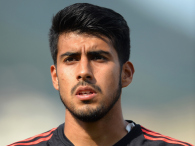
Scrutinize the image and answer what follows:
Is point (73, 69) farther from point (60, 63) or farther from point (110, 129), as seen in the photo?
point (110, 129)

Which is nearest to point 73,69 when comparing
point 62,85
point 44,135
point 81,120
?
point 62,85

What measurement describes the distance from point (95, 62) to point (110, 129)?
86 centimetres

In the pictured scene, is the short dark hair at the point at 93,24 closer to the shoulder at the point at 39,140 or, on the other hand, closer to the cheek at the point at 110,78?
the cheek at the point at 110,78

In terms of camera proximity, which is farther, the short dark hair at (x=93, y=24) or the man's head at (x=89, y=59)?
the short dark hair at (x=93, y=24)

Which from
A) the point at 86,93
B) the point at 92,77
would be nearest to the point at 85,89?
the point at 86,93

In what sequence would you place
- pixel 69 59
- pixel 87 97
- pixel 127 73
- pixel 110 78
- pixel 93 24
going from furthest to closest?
1. pixel 127 73
2. pixel 93 24
3. pixel 69 59
4. pixel 110 78
5. pixel 87 97

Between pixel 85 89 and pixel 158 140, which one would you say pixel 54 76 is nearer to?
pixel 85 89

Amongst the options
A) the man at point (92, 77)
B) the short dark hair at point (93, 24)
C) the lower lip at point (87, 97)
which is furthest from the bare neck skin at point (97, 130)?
the short dark hair at point (93, 24)

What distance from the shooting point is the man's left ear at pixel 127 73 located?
169 inches

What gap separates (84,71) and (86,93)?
0.25m

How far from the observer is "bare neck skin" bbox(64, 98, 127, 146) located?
4.00m

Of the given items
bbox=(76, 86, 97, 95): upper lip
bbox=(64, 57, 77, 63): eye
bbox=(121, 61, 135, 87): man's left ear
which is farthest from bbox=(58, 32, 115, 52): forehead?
bbox=(76, 86, 97, 95): upper lip

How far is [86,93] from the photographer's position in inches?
147

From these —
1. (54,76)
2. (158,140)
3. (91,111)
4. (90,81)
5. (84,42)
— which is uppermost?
(84,42)
